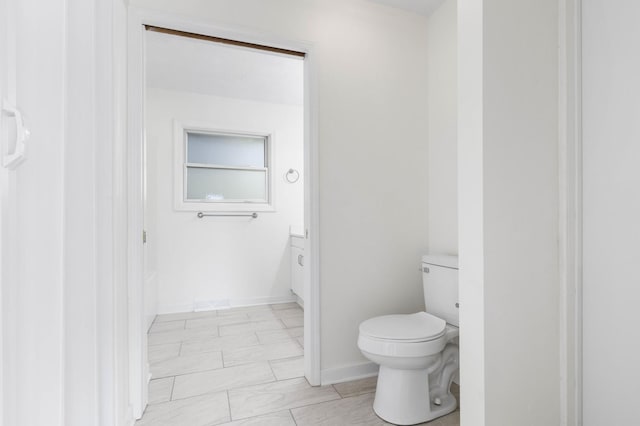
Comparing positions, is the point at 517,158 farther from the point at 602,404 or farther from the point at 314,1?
the point at 314,1

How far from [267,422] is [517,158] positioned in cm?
158

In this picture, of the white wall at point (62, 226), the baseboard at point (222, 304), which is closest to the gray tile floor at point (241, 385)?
the baseboard at point (222, 304)

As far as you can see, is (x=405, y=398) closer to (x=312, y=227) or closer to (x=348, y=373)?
(x=348, y=373)

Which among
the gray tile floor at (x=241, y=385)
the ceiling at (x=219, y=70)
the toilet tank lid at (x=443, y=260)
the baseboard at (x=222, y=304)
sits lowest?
the gray tile floor at (x=241, y=385)

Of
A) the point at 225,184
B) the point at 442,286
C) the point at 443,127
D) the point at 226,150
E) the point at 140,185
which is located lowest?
the point at 442,286

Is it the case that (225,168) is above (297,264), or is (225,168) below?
above

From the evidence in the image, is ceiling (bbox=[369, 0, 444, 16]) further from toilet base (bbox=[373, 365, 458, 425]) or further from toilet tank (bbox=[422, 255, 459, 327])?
toilet base (bbox=[373, 365, 458, 425])

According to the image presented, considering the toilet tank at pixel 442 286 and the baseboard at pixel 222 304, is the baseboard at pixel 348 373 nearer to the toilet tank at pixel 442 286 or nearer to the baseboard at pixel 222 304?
the toilet tank at pixel 442 286

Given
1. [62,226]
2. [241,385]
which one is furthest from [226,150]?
[62,226]

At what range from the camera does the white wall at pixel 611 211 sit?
1.04 metres

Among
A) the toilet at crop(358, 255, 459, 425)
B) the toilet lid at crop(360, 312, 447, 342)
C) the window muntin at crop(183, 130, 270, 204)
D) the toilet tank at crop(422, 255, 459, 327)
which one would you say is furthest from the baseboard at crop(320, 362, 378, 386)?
the window muntin at crop(183, 130, 270, 204)

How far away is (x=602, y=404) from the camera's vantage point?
3.65 feet

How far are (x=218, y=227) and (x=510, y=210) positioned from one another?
2.87 m

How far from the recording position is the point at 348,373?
188 centimetres
